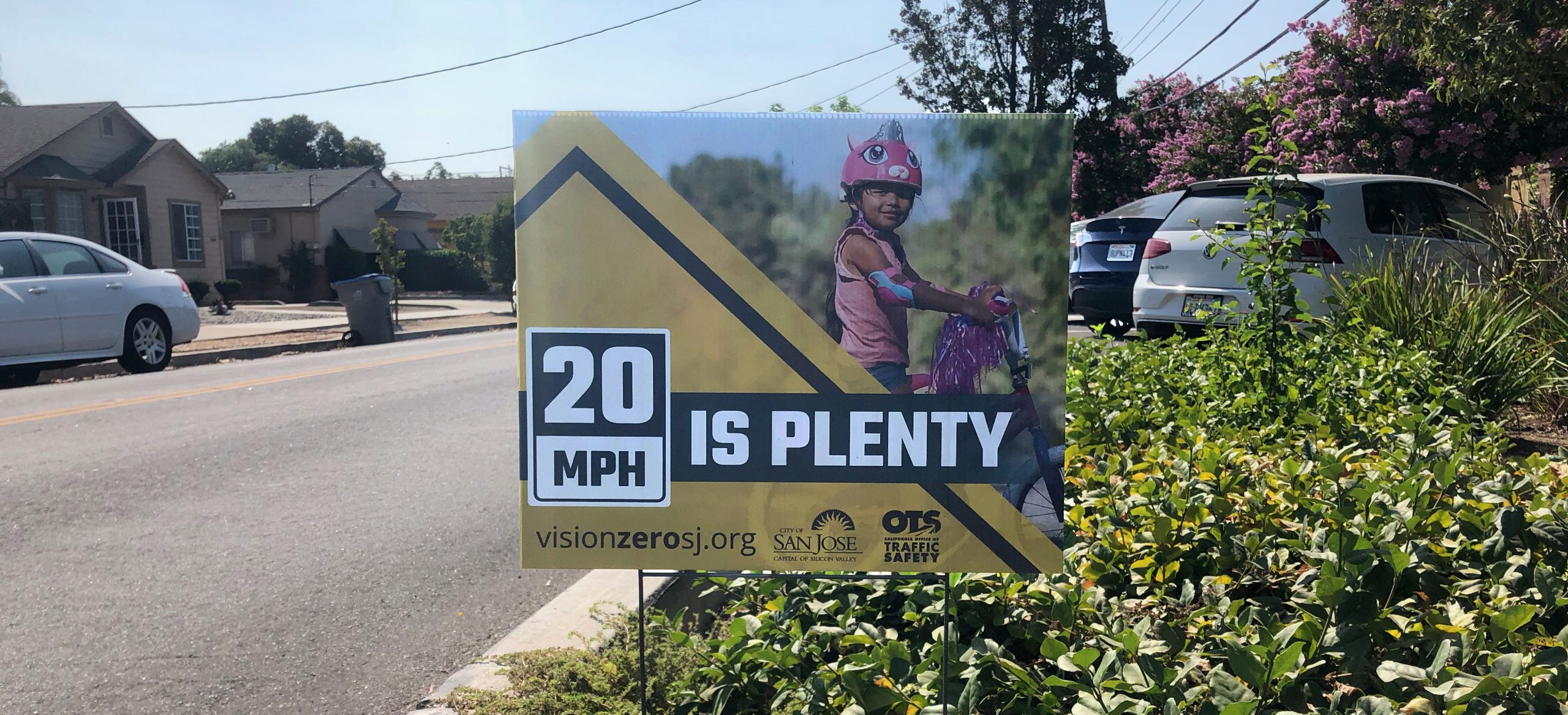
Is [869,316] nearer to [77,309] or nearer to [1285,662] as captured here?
[1285,662]

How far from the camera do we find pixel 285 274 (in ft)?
146

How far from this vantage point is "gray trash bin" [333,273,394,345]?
20.1 m

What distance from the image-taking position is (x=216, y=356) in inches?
645

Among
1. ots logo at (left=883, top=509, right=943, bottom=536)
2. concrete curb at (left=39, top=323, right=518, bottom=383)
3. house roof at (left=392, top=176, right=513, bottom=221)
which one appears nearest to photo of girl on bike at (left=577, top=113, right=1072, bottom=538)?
ots logo at (left=883, top=509, right=943, bottom=536)

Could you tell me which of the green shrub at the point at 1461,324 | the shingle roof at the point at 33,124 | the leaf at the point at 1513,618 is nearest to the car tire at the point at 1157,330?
the green shrub at the point at 1461,324

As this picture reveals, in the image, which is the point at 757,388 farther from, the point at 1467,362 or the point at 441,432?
the point at 441,432

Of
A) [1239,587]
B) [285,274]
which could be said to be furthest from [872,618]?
[285,274]

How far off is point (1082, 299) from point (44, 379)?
40.3ft

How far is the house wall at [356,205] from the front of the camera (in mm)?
46406

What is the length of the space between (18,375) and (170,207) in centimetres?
2430

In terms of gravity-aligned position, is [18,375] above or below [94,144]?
below

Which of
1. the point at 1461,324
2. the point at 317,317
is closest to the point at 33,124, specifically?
the point at 317,317

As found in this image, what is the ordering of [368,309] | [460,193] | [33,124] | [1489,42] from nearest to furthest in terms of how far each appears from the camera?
[1489,42] < [368,309] < [33,124] < [460,193]

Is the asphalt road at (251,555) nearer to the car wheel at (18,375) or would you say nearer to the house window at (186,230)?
the car wheel at (18,375)
